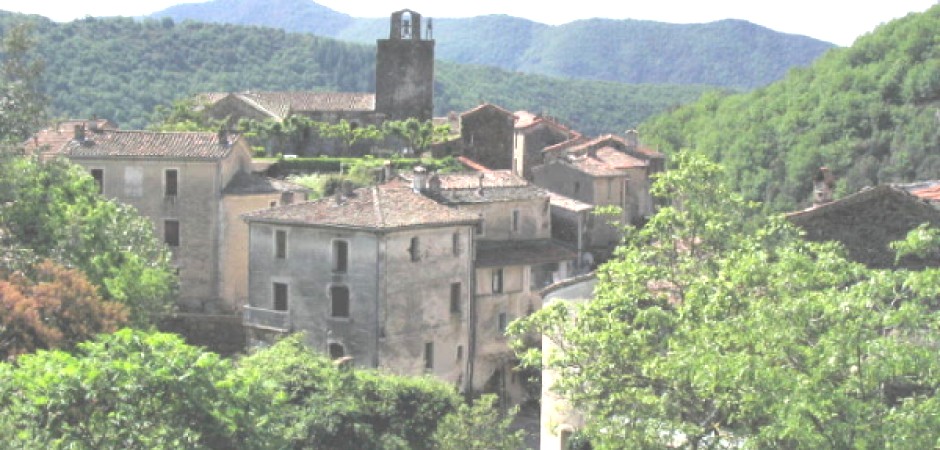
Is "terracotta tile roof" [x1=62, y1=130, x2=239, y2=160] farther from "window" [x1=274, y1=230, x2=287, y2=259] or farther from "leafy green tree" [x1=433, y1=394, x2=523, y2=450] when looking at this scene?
"leafy green tree" [x1=433, y1=394, x2=523, y2=450]

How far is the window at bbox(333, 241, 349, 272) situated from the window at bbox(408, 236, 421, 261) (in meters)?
1.86

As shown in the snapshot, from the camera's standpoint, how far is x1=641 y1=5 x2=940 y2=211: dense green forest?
114 m

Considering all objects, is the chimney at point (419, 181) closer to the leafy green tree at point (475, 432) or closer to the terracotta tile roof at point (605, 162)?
the terracotta tile roof at point (605, 162)

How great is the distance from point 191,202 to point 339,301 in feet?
29.5

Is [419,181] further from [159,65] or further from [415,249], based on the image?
[159,65]

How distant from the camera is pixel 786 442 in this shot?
70.6ft

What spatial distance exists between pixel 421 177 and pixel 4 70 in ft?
60.5

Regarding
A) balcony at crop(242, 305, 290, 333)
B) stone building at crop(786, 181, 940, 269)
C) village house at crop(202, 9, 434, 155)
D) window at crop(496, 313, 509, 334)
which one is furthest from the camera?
village house at crop(202, 9, 434, 155)

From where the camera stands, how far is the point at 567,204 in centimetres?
6000

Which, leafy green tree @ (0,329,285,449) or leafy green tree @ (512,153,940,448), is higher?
leafy green tree @ (512,153,940,448)

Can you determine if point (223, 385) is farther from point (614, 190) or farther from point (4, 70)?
point (614, 190)

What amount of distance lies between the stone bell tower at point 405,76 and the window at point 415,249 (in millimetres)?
41408

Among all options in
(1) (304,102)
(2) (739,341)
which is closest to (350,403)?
(2) (739,341)

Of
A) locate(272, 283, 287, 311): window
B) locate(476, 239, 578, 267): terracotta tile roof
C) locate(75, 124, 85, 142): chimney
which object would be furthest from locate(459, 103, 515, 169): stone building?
locate(272, 283, 287, 311): window
